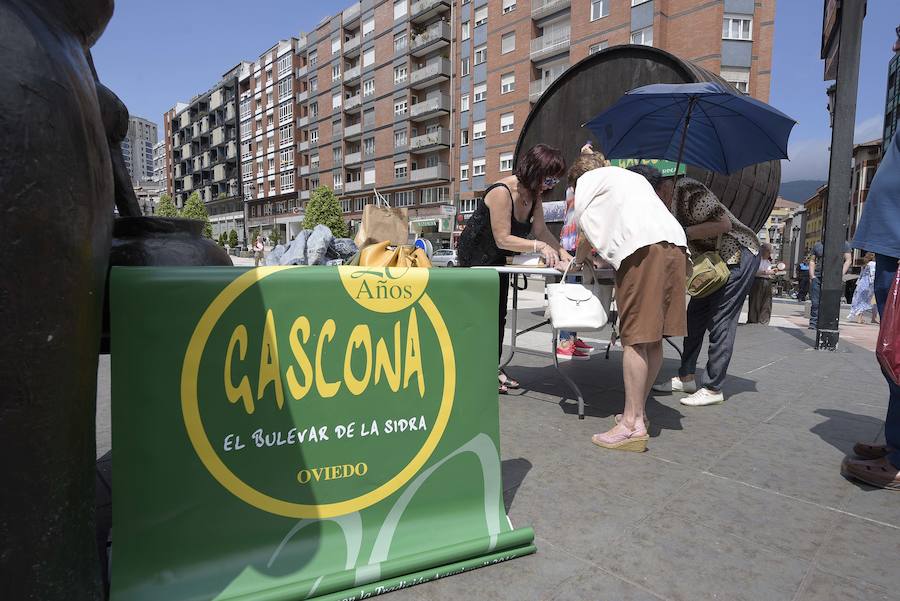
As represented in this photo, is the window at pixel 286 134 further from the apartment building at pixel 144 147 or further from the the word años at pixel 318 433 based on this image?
the apartment building at pixel 144 147

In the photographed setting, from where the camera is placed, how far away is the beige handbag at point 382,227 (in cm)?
360

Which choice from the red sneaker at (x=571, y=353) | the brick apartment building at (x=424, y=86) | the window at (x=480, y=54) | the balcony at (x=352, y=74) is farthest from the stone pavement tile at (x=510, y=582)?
the balcony at (x=352, y=74)

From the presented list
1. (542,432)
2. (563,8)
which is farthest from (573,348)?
(563,8)

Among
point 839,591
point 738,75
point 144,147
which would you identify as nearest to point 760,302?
point 839,591

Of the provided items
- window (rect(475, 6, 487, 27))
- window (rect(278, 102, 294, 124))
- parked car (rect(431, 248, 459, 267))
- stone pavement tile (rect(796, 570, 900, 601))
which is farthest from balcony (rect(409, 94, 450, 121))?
stone pavement tile (rect(796, 570, 900, 601))

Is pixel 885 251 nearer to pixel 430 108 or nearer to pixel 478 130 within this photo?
pixel 478 130

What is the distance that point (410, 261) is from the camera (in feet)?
7.07

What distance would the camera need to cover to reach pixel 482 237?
3549mm

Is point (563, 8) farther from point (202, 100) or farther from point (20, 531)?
point (202, 100)

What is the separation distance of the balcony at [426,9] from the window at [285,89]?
19.9 metres

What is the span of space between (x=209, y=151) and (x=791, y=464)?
8069 centimetres

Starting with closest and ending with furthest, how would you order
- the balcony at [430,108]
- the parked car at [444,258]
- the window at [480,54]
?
the parked car at [444,258] → the window at [480,54] → the balcony at [430,108]

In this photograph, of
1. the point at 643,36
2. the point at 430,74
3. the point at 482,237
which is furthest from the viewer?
the point at 430,74

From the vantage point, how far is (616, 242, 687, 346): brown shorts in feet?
9.02
